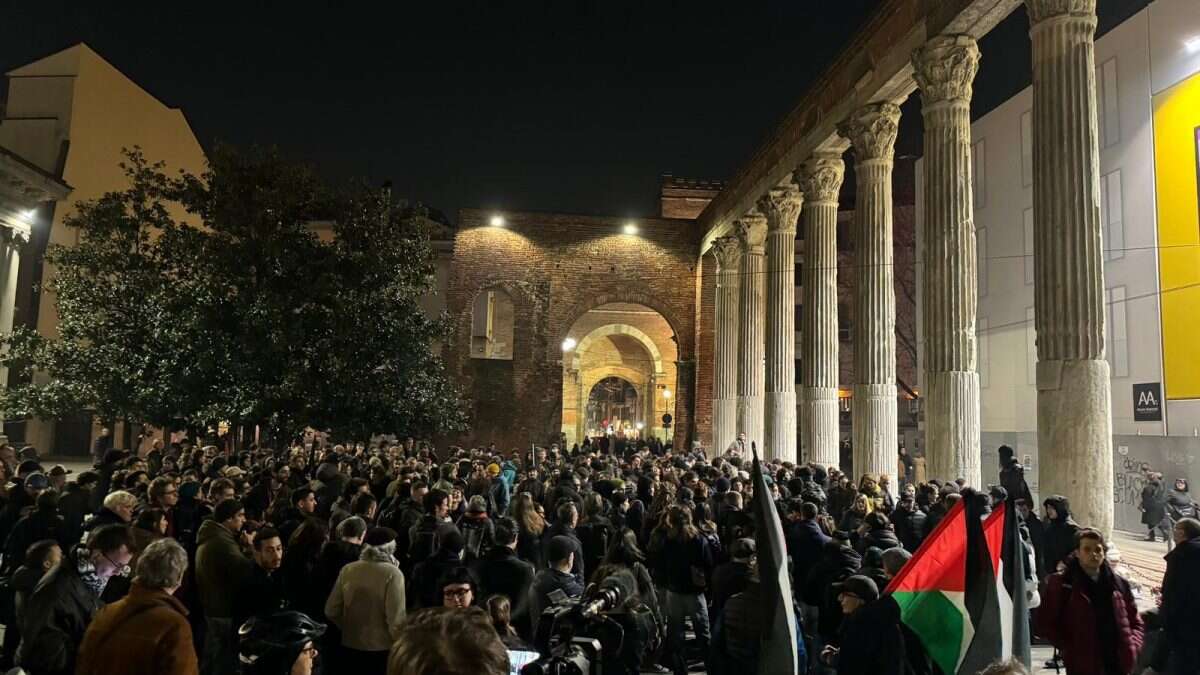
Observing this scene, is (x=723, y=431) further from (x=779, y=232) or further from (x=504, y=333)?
(x=504, y=333)

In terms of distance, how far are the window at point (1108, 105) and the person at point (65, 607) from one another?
20.8 meters

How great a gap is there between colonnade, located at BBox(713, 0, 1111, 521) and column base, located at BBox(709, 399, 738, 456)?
5137 mm

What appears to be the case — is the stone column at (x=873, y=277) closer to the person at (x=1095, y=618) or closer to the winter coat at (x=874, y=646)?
the person at (x=1095, y=618)

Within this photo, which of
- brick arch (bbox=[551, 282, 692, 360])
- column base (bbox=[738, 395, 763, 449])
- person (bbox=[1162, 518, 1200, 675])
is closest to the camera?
person (bbox=[1162, 518, 1200, 675])

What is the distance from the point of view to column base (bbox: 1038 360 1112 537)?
33.8 ft

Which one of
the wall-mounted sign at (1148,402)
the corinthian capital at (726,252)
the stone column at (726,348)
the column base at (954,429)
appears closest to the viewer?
the column base at (954,429)

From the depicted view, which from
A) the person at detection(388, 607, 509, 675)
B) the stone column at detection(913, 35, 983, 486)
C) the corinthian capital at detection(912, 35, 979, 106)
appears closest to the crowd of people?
the person at detection(388, 607, 509, 675)

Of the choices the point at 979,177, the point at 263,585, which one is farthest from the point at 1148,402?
the point at 263,585

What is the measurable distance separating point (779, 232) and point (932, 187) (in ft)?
27.3

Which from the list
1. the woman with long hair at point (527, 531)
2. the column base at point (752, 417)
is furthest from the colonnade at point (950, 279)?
the column base at point (752, 417)

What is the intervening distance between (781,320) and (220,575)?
18754 millimetres

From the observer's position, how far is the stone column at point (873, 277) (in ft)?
53.5

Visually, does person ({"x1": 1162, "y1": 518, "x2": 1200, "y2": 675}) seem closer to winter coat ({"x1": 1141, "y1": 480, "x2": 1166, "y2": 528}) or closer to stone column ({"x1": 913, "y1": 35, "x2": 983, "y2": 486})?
stone column ({"x1": 913, "y1": 35, "x2": 983, "y2": 486})

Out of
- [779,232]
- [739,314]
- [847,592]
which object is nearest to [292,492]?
[847,592]
